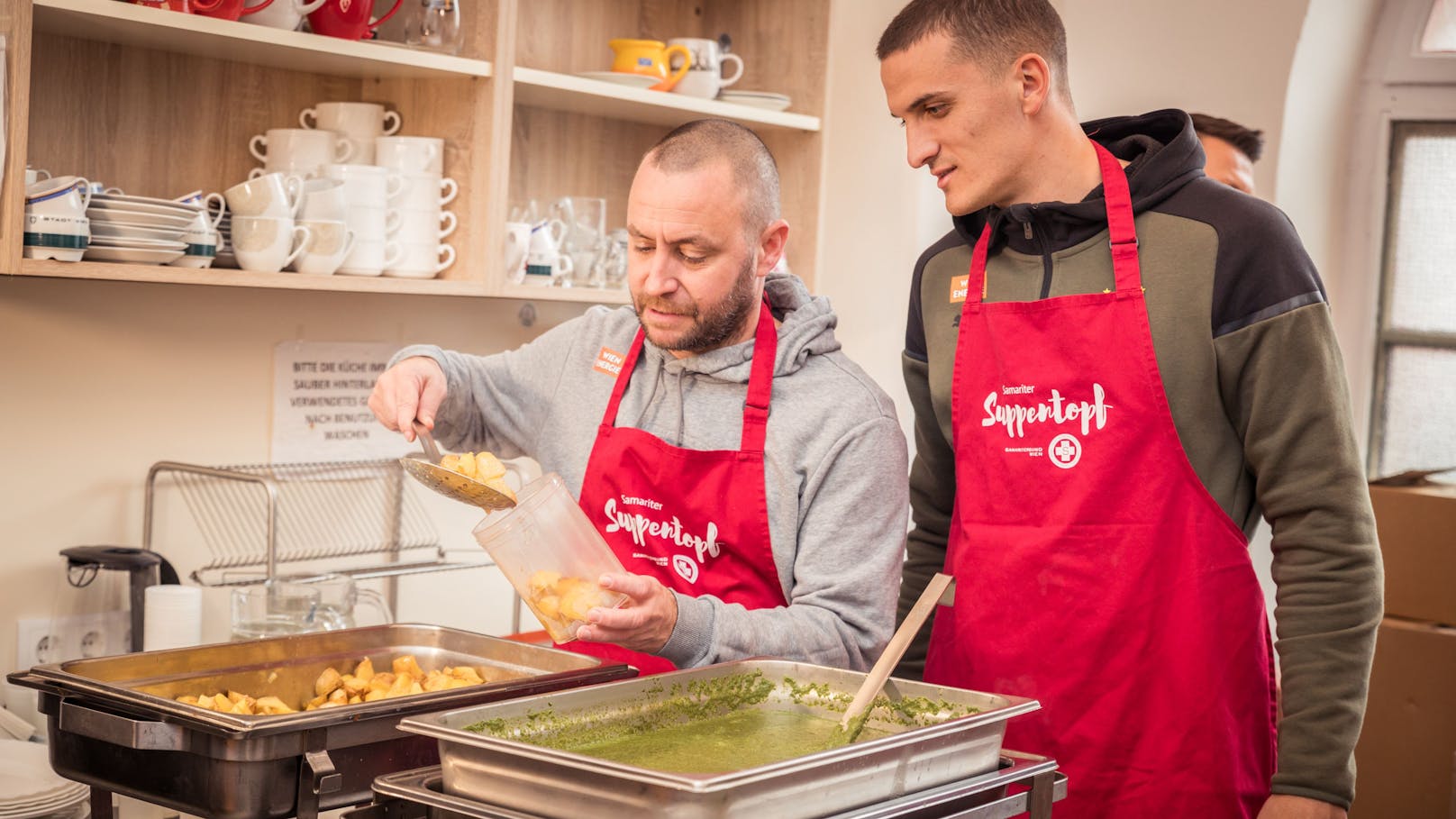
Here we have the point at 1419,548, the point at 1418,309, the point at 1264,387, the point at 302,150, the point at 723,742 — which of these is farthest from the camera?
the point at 1418,309

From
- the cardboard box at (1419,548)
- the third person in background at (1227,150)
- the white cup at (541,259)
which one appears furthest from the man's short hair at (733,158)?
the cardboard box at (1419,548)

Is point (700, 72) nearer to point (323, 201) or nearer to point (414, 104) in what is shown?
point (414, 104)

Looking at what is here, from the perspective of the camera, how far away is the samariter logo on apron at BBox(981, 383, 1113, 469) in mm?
1603

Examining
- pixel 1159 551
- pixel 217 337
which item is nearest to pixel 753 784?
pixel 1159 551

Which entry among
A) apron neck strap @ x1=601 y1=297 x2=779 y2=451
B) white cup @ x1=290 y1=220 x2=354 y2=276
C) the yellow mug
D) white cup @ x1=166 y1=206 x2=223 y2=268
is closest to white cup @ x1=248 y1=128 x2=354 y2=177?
white cup @ x1=290 y1=220 x2=354 y2=276

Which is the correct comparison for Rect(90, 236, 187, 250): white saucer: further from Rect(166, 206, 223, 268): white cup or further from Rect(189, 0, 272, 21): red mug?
Rect(189, 0, 272, 21): red mug

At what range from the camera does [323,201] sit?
2.23m

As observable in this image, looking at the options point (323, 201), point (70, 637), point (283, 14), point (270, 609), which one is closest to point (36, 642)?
point (70, 637)

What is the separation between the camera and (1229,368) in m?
1.50

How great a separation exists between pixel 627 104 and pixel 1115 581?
60.2 inches

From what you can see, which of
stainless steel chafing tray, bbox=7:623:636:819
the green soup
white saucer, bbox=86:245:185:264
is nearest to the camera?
the green soup

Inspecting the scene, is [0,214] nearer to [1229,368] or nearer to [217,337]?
[217,337]

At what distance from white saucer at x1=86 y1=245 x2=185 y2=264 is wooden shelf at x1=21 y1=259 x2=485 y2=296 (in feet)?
0.04

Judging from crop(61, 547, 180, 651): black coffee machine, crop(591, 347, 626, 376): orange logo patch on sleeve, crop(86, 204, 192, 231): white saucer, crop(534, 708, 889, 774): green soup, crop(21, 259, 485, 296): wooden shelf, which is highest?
crop(86, 204, 192, 231): white saucer
